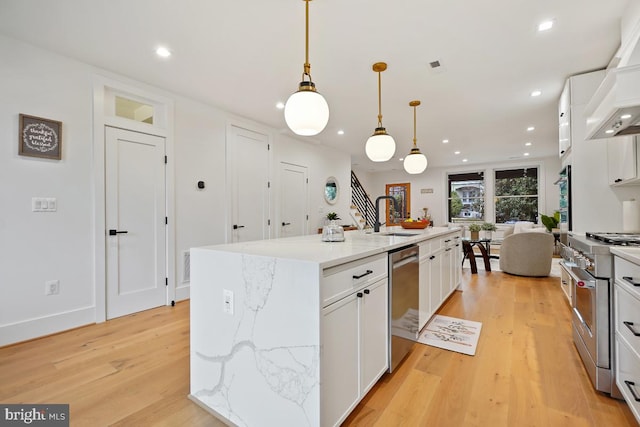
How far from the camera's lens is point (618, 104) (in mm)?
1710

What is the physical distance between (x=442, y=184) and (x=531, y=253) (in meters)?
5.45

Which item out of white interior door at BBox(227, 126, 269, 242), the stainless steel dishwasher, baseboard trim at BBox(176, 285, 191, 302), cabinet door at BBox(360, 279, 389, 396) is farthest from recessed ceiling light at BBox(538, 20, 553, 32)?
baseboard trim at BBox(176, 285, 191, 302)

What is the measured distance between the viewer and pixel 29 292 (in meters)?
2.59

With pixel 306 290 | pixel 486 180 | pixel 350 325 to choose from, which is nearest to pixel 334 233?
pixel 350 325

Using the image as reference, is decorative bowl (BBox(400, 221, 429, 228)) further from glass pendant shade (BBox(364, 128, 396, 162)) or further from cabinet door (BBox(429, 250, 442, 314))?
glass pendant shade (BBox(364, 128, 396, 162))

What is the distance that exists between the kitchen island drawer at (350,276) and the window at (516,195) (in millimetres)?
9119

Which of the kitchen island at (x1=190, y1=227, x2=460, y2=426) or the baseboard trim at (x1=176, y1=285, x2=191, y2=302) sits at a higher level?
the kitchen island at (x1=190, y1=227, x2=460, y2=426)

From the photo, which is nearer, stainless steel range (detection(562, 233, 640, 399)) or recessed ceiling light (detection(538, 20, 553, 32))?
stainless steel range (detection(562, 233, 640, 399))

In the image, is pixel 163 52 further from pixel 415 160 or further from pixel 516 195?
pixel 516 195

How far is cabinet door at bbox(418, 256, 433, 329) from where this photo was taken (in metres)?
2.48

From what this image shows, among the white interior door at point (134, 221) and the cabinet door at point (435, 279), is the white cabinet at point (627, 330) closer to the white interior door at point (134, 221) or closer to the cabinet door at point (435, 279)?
the cabinet door at point (435, 279)

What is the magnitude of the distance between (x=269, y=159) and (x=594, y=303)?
4.41 metres

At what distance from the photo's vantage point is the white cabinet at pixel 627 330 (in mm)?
1429

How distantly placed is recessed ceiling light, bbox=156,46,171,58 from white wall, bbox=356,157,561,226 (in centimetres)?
781
